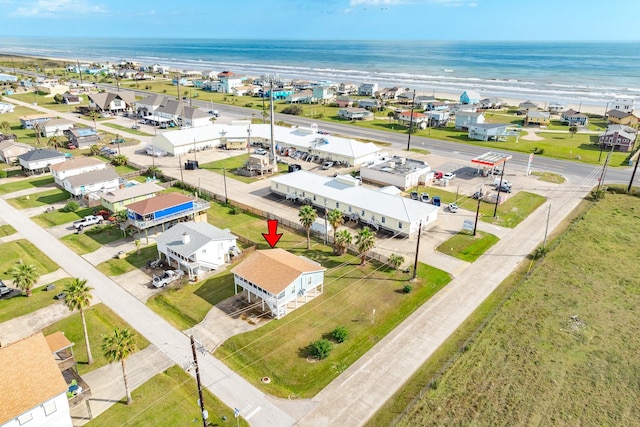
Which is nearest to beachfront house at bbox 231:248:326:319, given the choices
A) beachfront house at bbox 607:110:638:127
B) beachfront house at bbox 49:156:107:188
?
beachfront house at bbox 49:156:107:188

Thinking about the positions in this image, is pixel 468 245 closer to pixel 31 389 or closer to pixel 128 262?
pixel 128 262

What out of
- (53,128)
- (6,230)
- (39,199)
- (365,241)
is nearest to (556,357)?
(365,241)

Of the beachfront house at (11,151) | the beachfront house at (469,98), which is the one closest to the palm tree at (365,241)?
the beachfront house at (11,151)

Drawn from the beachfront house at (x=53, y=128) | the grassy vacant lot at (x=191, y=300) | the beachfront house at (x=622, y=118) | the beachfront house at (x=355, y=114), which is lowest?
the grassy vacant lot at (x=191, y=300)

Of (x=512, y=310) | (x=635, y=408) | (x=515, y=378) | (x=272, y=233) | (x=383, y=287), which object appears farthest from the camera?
(x=272, y=233)

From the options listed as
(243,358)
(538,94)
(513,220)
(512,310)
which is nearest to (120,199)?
(243,358)

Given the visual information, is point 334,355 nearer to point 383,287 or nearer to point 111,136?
point 383,287

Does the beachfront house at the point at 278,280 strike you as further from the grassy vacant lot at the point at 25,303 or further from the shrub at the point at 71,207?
the shrub at the point at 71,207
